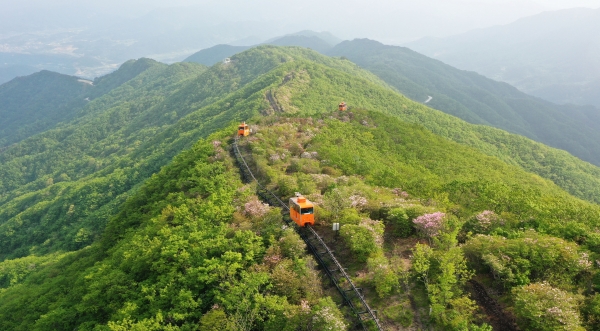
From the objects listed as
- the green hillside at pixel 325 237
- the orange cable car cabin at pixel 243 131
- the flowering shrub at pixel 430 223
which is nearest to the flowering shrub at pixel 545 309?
the green hillside at pixel 325 237

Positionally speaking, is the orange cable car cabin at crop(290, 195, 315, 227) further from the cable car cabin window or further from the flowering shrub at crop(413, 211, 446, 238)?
the flowering shrub at crop(413, 211, 446, 238)

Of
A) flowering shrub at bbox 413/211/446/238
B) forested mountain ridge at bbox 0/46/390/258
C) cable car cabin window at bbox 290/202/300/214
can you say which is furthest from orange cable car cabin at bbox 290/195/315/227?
forested mountain ridge at bbox 0/46/390/258

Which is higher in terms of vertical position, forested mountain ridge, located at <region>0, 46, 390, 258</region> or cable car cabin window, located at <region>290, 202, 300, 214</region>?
cable car cabin window, located at <region>290, 202, 300, 214</region>

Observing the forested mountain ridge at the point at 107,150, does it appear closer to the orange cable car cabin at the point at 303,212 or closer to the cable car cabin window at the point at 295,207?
the cable car cabin window at the point at 295,207

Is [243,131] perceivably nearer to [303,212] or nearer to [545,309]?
[303,212]

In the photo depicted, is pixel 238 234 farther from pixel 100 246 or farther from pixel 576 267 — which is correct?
pixel 100 246

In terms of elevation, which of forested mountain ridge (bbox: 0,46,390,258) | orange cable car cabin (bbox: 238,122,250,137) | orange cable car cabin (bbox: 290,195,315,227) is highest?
orange cable car cabin (bbox: 238,122,250,137)

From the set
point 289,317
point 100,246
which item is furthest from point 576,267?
point 100,246

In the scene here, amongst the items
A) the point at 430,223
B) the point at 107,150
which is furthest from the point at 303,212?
the point at 107,150
